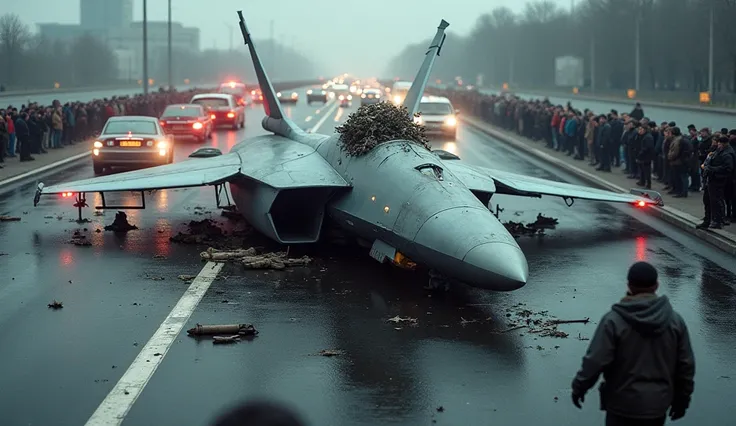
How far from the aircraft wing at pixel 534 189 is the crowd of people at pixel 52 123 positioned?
16352 millimetres

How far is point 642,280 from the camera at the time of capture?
6582mm

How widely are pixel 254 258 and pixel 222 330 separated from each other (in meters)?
4.32

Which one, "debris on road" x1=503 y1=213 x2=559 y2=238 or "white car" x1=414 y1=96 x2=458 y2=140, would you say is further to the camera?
"white car" x1=414 y1=96 x2=458 y2=140

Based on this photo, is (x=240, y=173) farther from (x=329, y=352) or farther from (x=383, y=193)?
(x=329, y=352)


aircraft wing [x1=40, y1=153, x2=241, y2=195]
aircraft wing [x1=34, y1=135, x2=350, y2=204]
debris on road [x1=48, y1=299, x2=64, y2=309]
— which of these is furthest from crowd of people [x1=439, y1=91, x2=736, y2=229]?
debris on road [x1=48, y1=299, x2=64, y2=309]

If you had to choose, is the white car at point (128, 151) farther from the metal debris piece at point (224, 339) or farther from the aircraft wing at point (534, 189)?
the metal debris piece at point (224, 339)

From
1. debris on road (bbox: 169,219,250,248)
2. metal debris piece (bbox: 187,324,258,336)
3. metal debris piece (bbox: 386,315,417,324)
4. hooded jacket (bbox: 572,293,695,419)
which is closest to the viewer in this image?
hooded jacket (bbox: 572,293,695,419)

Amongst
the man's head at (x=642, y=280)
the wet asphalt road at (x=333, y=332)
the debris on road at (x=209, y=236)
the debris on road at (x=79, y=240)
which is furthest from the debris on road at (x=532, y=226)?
the man's head at (x=642, y=280)

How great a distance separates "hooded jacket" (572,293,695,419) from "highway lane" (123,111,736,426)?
7.18 feet

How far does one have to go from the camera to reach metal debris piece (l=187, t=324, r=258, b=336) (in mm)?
11562

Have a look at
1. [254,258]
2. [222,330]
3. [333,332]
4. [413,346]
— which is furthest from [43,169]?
[413,346]

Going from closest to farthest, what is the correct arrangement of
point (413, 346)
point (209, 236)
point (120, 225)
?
point (413, 346)
point (209, 236)
point (120, 225)

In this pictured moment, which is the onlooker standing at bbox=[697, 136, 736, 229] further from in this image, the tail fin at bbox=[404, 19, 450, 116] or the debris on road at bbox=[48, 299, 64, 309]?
the debris on road at bbox=[48, 299, 64, 309]

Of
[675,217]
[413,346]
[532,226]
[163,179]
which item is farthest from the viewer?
[675,217]
